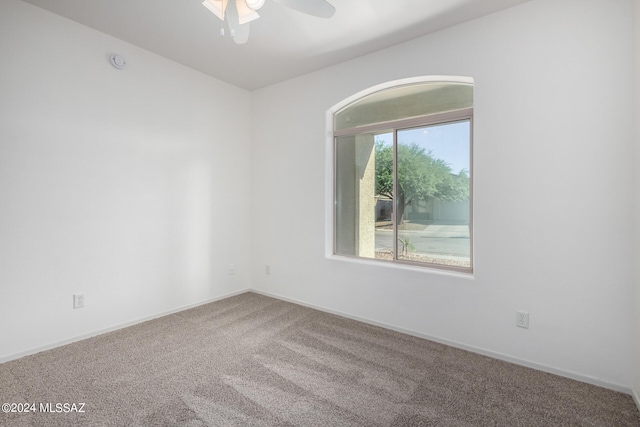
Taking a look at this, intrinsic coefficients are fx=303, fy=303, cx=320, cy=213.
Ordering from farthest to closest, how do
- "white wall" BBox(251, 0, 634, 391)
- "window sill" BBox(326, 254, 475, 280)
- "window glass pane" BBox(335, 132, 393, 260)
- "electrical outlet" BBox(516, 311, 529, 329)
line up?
"window glass pane" BBox(335, 132, 393, 260)
"window sill" BBox(326, 254, 475, 280)
"electrical outlet" BBox(516, 311, 529, 329)
"white wall" BBox(251, 0, 634, 391)

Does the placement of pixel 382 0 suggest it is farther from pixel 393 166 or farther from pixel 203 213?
pixel 203 213

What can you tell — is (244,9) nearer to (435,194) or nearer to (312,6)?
(312,6)

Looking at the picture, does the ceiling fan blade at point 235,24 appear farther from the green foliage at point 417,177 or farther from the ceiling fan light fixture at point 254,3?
the green foliage at point 417,177

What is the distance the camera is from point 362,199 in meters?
3.45

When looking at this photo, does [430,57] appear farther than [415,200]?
No

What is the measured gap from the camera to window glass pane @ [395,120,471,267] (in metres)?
2.77

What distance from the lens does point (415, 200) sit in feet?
9.93

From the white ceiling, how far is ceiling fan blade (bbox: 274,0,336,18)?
0.63 m

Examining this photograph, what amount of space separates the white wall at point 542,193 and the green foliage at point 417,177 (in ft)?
0.98

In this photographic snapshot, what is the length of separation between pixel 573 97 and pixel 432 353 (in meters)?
2.20

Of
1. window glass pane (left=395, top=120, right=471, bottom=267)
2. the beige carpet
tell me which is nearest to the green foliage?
window glass pane (left=395, top=120, right=471, bottom=267)

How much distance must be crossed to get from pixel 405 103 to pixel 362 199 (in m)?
1.10

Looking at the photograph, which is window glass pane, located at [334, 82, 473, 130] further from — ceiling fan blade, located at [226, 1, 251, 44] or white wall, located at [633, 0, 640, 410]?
ceiling fan blade, located at [226, 1, 251, 44]

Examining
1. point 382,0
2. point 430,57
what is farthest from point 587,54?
point 382,0
